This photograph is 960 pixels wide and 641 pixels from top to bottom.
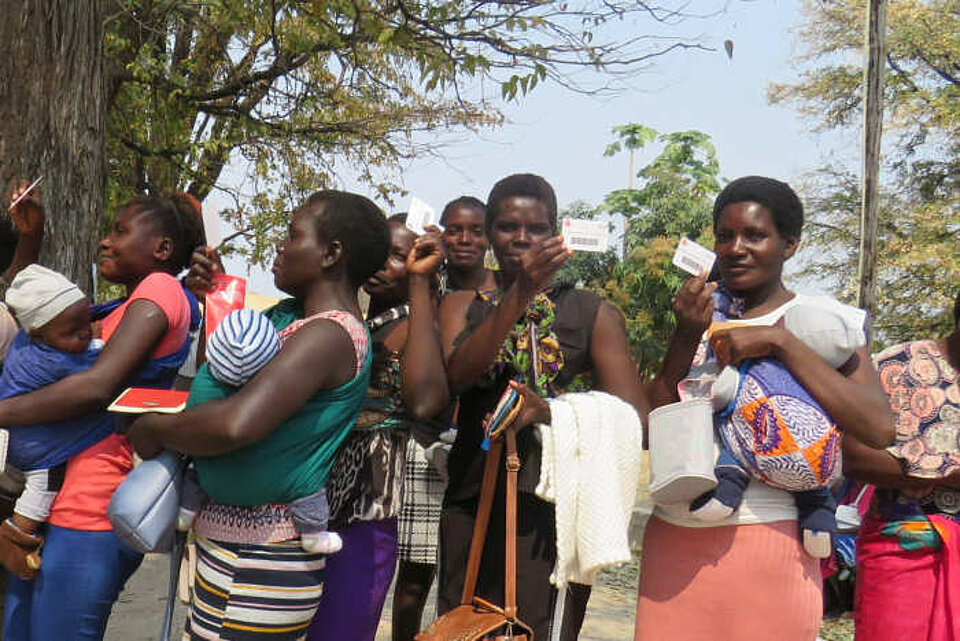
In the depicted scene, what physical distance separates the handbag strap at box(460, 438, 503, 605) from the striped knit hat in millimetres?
717

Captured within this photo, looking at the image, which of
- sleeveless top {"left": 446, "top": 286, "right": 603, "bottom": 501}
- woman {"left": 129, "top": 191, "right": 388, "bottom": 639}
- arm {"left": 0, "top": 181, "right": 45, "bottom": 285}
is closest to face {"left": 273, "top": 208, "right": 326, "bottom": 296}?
woman {"left": 129, "top": 191, "right": 388, "bottom": 639}

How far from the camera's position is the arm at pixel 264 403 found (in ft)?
6.92

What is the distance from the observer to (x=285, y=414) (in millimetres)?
2158

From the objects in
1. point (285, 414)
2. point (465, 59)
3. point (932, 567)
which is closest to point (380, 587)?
point (285, 414)

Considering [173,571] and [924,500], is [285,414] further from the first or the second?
[924,500]

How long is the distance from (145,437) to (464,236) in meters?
2.07

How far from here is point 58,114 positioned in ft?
13.3

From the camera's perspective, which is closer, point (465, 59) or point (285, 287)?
point (285, 287)

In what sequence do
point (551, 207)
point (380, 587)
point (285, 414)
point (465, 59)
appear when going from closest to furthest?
point (285, 414), point (380, 587), point (551, 207), point (465, 59)

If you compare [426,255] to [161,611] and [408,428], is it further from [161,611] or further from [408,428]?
[161,611]

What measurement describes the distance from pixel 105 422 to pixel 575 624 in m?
1.66

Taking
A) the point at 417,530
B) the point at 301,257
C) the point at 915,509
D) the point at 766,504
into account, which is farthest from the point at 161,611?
the point at 915,509

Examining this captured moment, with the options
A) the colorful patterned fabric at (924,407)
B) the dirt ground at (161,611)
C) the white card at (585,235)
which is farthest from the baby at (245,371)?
the dirt ground at (161,611)

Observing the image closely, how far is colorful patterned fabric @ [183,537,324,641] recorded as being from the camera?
2205 millimetres
